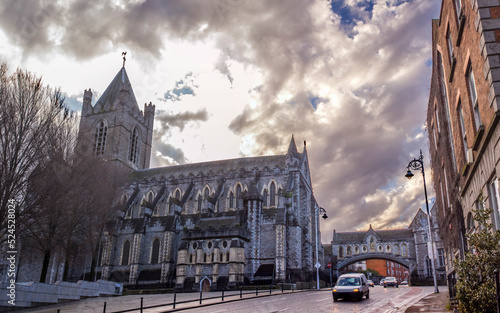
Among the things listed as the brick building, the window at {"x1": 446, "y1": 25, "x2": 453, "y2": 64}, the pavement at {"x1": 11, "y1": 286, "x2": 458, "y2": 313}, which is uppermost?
the window at {"x1": 446, "y1": 25, "x2": 453, "y2": 64}

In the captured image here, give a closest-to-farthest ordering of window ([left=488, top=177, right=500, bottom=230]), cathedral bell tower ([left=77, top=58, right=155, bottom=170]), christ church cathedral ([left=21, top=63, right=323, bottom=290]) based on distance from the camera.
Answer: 1. window ([left=488, top=177, right=500, bottom=230])
2. christ church cathedral ([left=21, top=63, right=323, bottom=290])
3. cathedral bell tower ([left=77, top=58, right=155, bottom=170])

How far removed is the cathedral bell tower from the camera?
64.3 meters

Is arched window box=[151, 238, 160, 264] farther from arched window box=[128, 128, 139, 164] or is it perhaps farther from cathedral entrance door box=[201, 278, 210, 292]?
arched window box=[128, 128, 139, 164]

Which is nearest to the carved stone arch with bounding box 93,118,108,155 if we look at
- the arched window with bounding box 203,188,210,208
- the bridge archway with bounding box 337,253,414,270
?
the arched window with bounding box 203,188,210,208

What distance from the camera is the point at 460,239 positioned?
15219mm

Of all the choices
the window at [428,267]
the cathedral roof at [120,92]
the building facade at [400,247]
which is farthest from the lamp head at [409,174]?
the cathedral roof at [120,92]

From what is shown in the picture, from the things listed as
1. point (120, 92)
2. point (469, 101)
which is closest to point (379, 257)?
point (120, 92)

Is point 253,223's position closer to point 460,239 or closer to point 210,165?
point 210,165

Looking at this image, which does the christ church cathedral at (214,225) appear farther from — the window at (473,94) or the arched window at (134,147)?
the window at (473,94)

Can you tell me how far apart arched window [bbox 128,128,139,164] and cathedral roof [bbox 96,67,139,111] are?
4722 millimetres

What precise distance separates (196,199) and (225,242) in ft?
39.7

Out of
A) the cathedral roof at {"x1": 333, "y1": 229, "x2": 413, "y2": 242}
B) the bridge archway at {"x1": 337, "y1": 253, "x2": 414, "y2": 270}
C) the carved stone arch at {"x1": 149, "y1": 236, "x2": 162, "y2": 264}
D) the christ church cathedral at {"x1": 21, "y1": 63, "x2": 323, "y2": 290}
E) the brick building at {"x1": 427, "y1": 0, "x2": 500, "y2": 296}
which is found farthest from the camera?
the cathedral roof at {"x1": 333, "y1": 229, "x2": 413, "y2": 242}

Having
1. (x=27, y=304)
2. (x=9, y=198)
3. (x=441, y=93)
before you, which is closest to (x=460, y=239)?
(x=441, y=93)

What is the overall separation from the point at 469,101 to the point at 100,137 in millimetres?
62339
